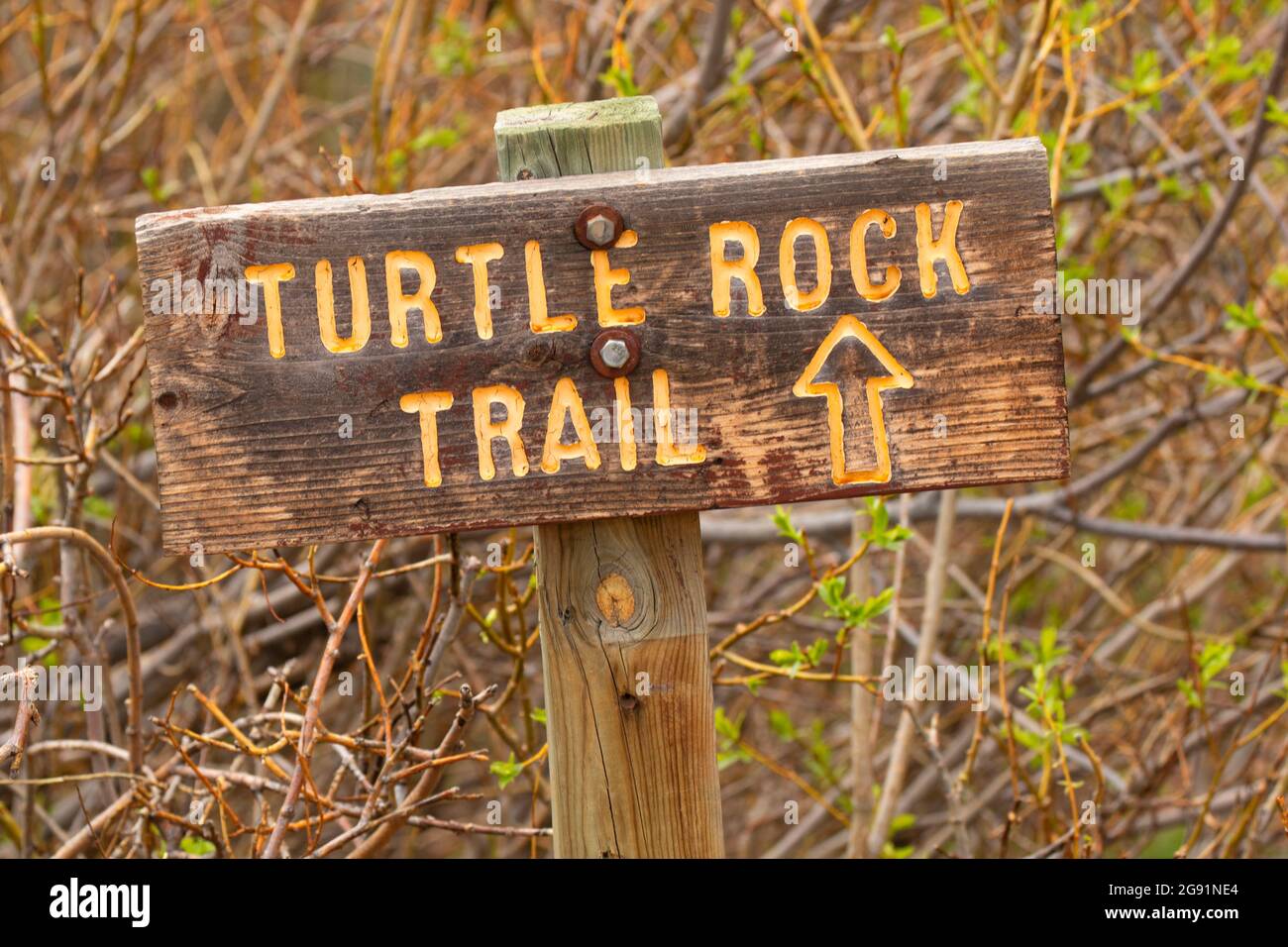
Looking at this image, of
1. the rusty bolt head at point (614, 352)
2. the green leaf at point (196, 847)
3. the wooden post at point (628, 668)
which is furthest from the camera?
the green leaf at point (196, 847)

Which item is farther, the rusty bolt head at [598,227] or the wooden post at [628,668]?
the wooden post at [628,668]

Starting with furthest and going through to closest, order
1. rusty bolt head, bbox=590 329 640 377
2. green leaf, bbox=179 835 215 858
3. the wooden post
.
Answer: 1. green leaf, bbox=179 835 215 858
2. the wooden post
3. rusty bolt head, bbox=590 329 640 377

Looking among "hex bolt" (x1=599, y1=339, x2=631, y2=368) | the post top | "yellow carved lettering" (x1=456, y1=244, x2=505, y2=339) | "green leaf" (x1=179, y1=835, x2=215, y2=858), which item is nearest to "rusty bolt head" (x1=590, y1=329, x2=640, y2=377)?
"hex bolt" (x1=599, y1=339, x2=631, y2=368)

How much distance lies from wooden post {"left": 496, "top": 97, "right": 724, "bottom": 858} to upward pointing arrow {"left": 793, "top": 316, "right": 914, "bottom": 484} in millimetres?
194

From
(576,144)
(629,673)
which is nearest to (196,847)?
(629,673)

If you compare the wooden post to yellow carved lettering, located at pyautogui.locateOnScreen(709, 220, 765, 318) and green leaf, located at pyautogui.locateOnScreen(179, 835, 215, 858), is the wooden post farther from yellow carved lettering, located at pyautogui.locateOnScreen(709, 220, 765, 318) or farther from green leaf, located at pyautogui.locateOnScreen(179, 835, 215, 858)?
green leaf, located at pyautogui.locateOnScreen(179, 835, 215, 858)

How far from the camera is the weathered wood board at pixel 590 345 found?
1258 millimetres

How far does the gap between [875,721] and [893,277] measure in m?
1.25

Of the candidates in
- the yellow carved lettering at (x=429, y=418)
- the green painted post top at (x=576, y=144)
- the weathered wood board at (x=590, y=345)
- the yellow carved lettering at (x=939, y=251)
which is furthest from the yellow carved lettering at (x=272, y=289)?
the yellow carved lettering at (x=939, y=251)

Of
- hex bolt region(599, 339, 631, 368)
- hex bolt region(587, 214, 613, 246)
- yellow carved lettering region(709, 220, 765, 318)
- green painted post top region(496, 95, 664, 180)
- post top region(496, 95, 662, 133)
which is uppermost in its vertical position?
post top region(496, 95, 662, 133)

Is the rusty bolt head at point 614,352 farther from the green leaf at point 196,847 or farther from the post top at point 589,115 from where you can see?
the green leaf at point 196,847

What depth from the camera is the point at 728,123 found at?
9.97 feet

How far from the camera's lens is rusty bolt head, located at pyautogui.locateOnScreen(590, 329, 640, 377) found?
1251 millimetres

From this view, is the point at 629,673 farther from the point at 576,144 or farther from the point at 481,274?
the point at 576,144
